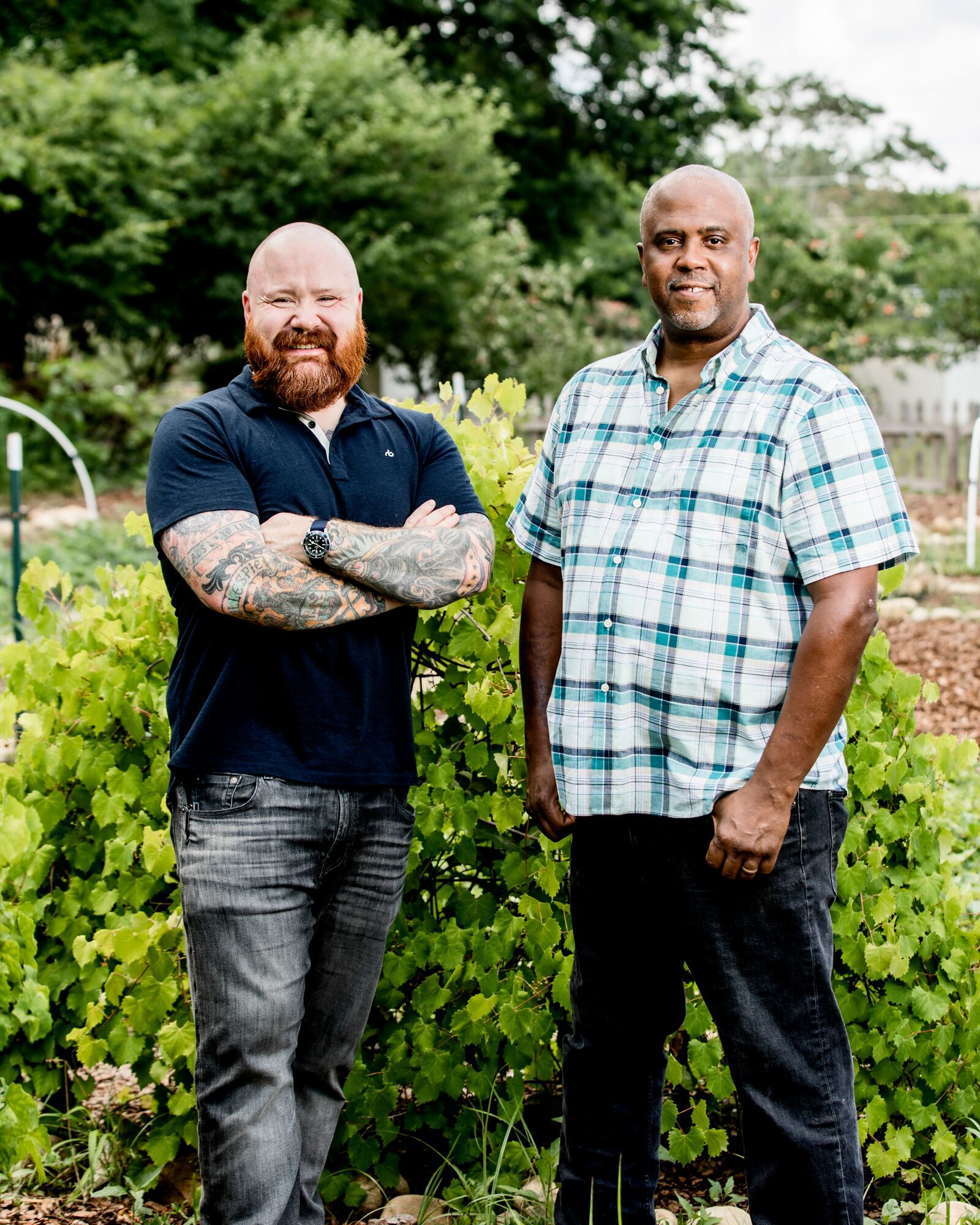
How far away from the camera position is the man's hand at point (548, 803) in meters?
2.38

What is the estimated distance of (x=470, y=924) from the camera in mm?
2750

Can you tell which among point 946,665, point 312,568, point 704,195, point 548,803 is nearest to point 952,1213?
point 548,803

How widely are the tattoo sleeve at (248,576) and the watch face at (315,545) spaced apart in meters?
0.03

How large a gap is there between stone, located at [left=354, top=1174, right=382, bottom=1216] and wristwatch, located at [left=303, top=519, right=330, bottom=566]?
4.94 ft

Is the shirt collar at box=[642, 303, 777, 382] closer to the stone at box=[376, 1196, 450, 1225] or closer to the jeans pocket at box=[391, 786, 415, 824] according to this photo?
the jeans pocket at box=[391, 786, 415, 824]

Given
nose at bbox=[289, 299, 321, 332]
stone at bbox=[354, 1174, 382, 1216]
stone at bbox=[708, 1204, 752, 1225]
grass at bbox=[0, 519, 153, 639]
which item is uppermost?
nose at bbox=[289, 299, 321, 332]

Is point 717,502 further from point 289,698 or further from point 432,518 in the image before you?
point 289,698

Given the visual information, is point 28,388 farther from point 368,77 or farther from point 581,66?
point 581,66

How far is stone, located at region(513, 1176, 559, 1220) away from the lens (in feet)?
8.86

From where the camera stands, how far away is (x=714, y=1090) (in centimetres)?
266

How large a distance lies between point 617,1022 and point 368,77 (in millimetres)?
18516

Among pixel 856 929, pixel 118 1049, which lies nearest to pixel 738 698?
pixel 856 929

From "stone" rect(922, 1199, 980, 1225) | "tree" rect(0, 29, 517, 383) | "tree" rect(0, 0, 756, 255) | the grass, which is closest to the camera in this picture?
"stone" rect(922, 1199, 980, 1225)

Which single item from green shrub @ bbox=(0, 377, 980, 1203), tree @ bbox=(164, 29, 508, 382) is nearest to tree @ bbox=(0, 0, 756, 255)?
tree @ bbox=(164, 29, 508, 382)
